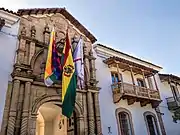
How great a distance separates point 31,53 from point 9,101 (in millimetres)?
3104

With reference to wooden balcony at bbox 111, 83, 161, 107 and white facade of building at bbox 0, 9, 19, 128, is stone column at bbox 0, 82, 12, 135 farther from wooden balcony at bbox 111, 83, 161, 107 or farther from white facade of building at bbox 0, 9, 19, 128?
wooden balcony at bbox 111, 83, 161, 107

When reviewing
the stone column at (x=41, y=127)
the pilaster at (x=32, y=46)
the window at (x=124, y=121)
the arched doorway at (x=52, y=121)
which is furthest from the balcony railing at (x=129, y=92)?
the stone column at (x=41, y=127)

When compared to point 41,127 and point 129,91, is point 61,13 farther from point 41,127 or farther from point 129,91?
point 41,127

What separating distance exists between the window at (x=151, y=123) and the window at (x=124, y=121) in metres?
1.71

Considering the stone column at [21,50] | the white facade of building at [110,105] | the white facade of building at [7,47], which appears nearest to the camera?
the white facade of building at [7,47]

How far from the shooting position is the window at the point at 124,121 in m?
12.4

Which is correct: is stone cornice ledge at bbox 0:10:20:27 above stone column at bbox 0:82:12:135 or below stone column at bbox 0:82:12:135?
above

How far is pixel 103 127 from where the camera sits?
1141 cm

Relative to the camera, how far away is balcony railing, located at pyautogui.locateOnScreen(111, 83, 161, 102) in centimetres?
1269

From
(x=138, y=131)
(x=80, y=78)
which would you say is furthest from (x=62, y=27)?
(x=138, y=131)

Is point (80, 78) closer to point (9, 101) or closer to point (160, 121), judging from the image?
point (9, 101)

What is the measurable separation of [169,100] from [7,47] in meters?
14.1

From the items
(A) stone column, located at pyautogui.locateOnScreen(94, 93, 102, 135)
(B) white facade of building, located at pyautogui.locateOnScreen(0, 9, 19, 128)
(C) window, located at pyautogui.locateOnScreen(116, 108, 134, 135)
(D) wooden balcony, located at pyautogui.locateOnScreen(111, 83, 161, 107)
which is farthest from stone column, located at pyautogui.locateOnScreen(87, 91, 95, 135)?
(B) white facade of building, located at pyautogui.locateOnScreen(0, 9, 19, 128)

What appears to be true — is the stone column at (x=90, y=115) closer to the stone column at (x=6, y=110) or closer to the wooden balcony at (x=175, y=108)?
the stone column at (x=6, y=110)
